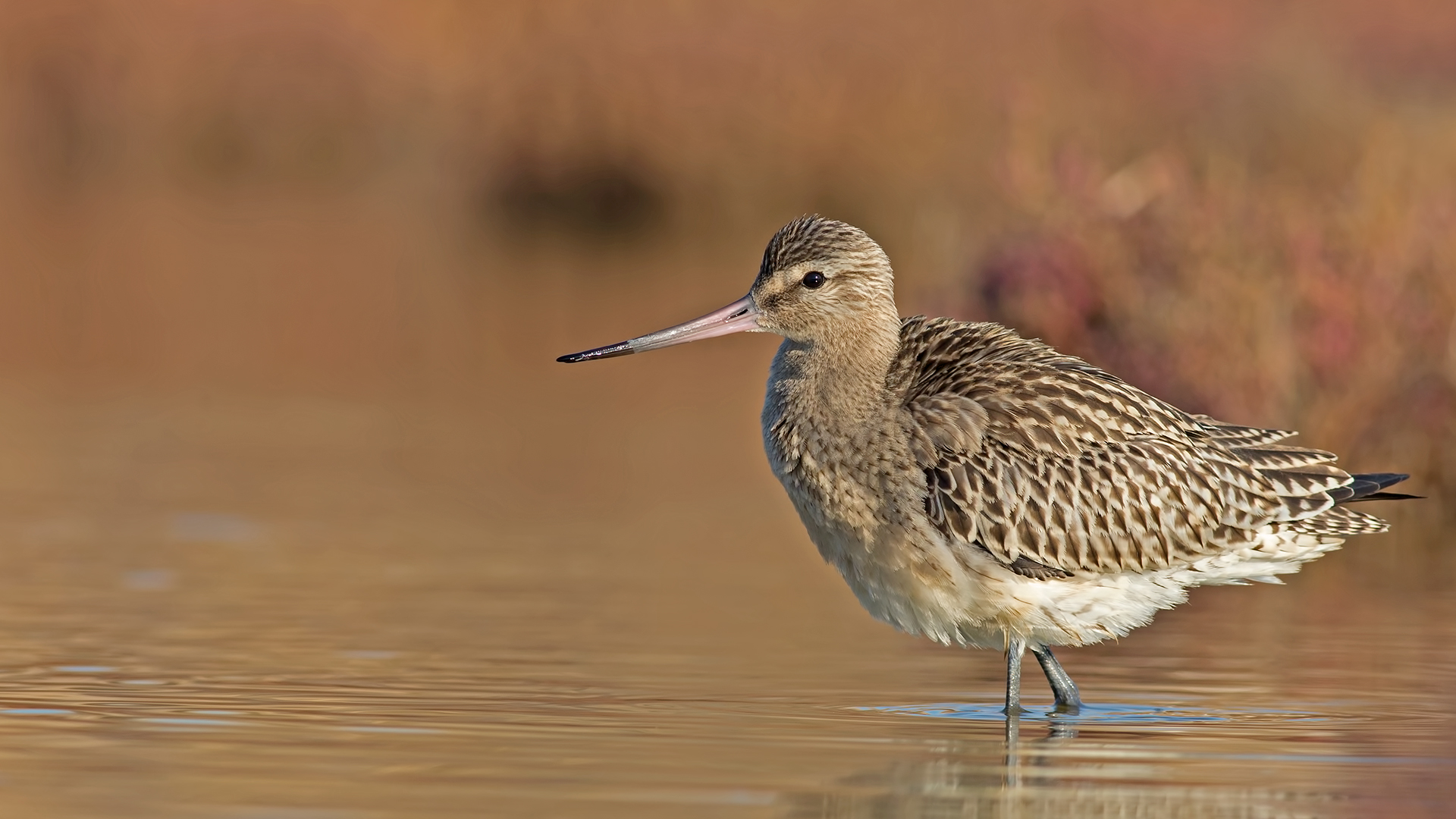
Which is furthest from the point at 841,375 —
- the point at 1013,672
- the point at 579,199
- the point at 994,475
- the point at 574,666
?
the point at 579,199

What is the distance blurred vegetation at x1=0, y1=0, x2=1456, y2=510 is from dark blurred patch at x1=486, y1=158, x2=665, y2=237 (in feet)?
0.22

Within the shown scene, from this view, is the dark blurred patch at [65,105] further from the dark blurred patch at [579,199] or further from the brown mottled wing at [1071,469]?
the brown mottled wing at [1071,469]

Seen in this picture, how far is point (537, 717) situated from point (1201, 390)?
7078 millimetres

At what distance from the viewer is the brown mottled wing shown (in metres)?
9.74

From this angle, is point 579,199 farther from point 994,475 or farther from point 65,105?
point 994,475

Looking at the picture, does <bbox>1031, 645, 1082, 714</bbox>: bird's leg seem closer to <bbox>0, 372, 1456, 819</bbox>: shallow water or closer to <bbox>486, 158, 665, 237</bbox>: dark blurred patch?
<bbox>0, 372, 1456, 819</bbox>: shallow water

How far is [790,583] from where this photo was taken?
13438 mm

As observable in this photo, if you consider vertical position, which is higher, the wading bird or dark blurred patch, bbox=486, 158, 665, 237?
dark blurred patch, bbox=486, 158, 665, 237

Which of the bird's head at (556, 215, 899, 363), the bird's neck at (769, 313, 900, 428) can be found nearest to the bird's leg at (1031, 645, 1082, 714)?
the bird's neck at (769, 313, 900, 428)

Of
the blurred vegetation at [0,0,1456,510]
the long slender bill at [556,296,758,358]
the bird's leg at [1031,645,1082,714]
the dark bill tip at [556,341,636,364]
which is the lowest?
the bird's leg at [1031,645,1082,714]

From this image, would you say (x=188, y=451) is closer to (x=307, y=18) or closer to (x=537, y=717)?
(x=537, y=717)

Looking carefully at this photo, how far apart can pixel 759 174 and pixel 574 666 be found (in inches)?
1045

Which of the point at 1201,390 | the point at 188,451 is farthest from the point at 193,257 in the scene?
the point at 1201,390

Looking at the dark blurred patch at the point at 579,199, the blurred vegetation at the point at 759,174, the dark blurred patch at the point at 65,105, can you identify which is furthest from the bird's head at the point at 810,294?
the dark blurred patch at the point at 65,105
